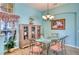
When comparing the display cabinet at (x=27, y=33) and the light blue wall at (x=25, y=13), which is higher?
the light blue wall at (x=25, y=13)

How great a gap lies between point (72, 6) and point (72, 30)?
1.16 ft

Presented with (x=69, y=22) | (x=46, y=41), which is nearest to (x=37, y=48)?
(x=46, y=41)

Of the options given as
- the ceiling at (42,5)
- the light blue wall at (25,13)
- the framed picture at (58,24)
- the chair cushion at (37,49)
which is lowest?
the chair cushion at (37,49)

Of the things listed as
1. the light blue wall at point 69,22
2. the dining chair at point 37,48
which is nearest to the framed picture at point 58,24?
the light blue wall at point 69,22

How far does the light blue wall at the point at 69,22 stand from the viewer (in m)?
1.88

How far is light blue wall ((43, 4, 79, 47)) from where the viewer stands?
1.88m

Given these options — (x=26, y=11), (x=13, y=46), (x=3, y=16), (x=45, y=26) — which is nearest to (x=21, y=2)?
(x=26, y=11)

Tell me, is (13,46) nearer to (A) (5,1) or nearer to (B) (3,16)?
(B) (3,16)

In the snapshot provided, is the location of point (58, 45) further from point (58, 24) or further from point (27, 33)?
point (27, 33)

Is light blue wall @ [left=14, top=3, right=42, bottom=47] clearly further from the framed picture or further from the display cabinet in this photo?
the framed picture

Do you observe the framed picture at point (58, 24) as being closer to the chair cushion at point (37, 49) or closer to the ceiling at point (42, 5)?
the ceiling at point (42, 5)

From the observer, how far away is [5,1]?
6.33 ft

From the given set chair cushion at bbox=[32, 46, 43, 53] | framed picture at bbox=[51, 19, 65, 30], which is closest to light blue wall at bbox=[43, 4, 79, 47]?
framed picture at bbox=[51, 19, 65, 30]

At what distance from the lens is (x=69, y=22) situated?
1892 millimetres
